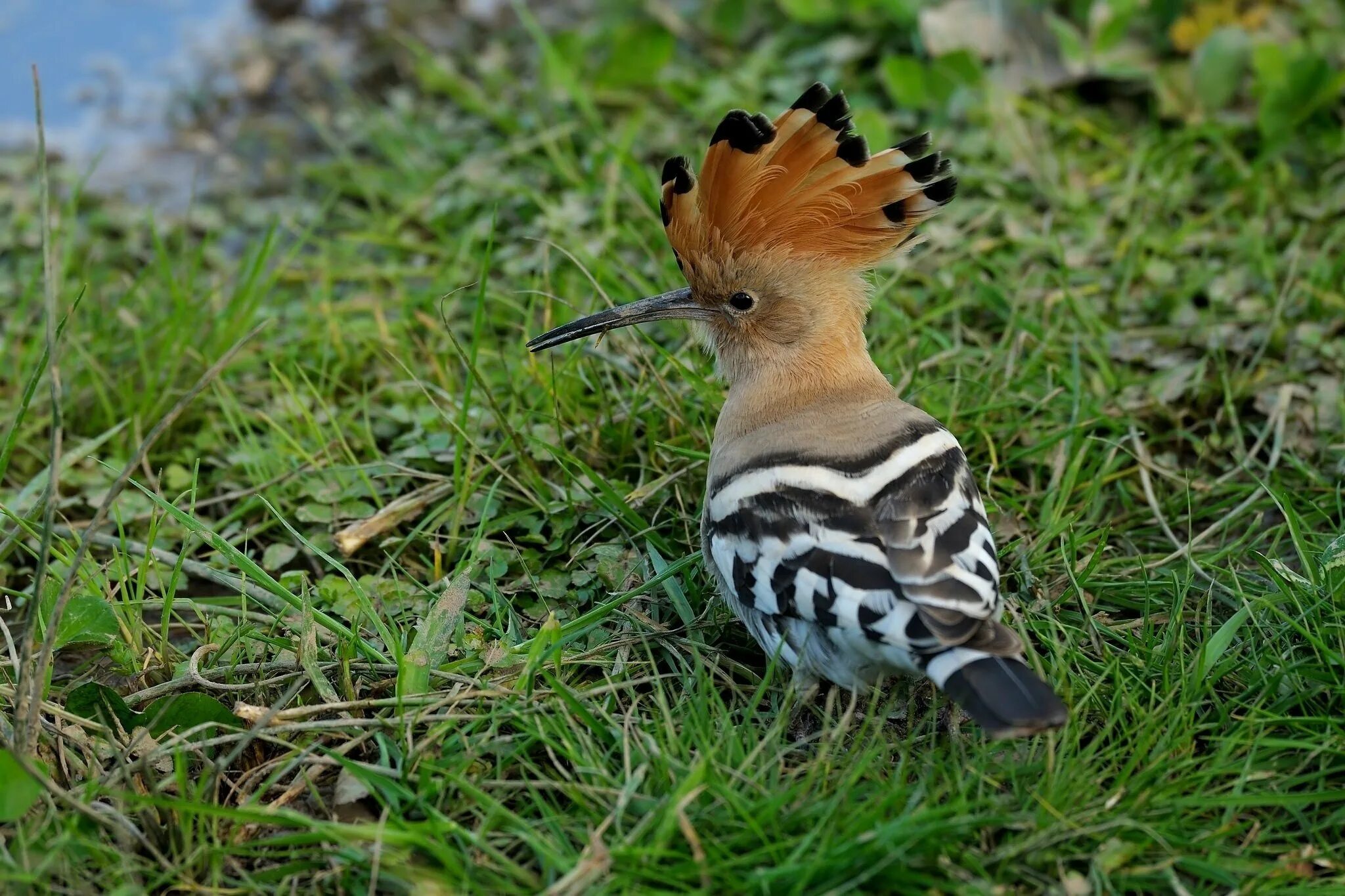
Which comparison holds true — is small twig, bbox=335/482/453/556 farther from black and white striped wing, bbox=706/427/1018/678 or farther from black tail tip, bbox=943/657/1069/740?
black tail tip, bbox=943/657/1069/740

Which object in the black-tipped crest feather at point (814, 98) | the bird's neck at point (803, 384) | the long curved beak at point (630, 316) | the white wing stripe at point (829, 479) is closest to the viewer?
the white wing stripe at point (829, 479)

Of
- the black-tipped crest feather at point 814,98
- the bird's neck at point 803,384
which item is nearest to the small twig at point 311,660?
the bird's neck at point 803,384

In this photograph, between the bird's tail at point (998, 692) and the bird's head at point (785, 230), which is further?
the bird's head at point (785, 230)

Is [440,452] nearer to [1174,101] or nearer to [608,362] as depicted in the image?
[608,362]

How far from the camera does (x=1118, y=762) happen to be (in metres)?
2.03

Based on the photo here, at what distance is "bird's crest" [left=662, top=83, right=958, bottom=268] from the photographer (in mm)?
2348

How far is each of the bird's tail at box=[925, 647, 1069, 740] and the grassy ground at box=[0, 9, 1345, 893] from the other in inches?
5.7

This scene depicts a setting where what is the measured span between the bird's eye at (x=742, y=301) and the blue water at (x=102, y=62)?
2.88 meters

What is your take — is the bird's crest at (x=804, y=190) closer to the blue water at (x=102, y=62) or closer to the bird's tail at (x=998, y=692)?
the bird's tail at (x=998, y=692)

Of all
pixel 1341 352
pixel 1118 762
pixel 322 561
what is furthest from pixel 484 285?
pixel 1341 352

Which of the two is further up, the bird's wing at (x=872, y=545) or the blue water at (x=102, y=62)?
the blue water at (x=102, y=62)

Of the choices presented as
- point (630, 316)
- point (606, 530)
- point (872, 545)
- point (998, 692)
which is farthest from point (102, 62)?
point (998, 692)

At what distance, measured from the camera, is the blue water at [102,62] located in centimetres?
468

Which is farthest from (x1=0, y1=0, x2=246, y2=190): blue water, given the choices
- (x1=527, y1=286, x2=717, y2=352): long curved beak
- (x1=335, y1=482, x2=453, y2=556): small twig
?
(x1=527, y1=286, x2=717, y2=352): long curved beak
